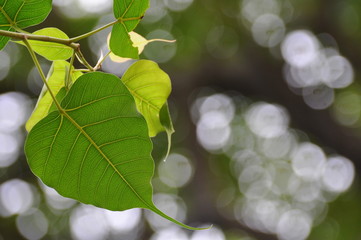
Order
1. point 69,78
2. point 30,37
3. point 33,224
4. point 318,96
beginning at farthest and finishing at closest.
Result: point 33,224 < point 318,96 < point 69,78 < point 30,37

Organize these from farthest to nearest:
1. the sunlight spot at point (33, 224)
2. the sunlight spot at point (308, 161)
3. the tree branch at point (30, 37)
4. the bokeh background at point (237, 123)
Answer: the sunlight spot at point (308, 161) → the sunlight spot at point (33, 224) → the bokeh background at point (237, 123) → the tree branch at point (30, 37)

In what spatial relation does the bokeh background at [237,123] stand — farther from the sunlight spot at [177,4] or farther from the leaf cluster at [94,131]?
the leaf cluster at [94,131]

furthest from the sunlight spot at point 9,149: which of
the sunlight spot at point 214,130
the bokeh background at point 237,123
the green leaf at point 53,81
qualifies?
the green leaf at point 53,81

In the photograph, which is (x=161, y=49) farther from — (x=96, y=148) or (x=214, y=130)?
(x=96, y=148)

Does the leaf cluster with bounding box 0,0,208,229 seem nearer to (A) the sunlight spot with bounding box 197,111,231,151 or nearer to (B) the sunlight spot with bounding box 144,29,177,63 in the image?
(B) the sunlight spot with bounding box 144,29,177,63

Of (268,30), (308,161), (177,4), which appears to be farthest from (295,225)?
(177,4)

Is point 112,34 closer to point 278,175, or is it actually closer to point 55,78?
point 55,78
